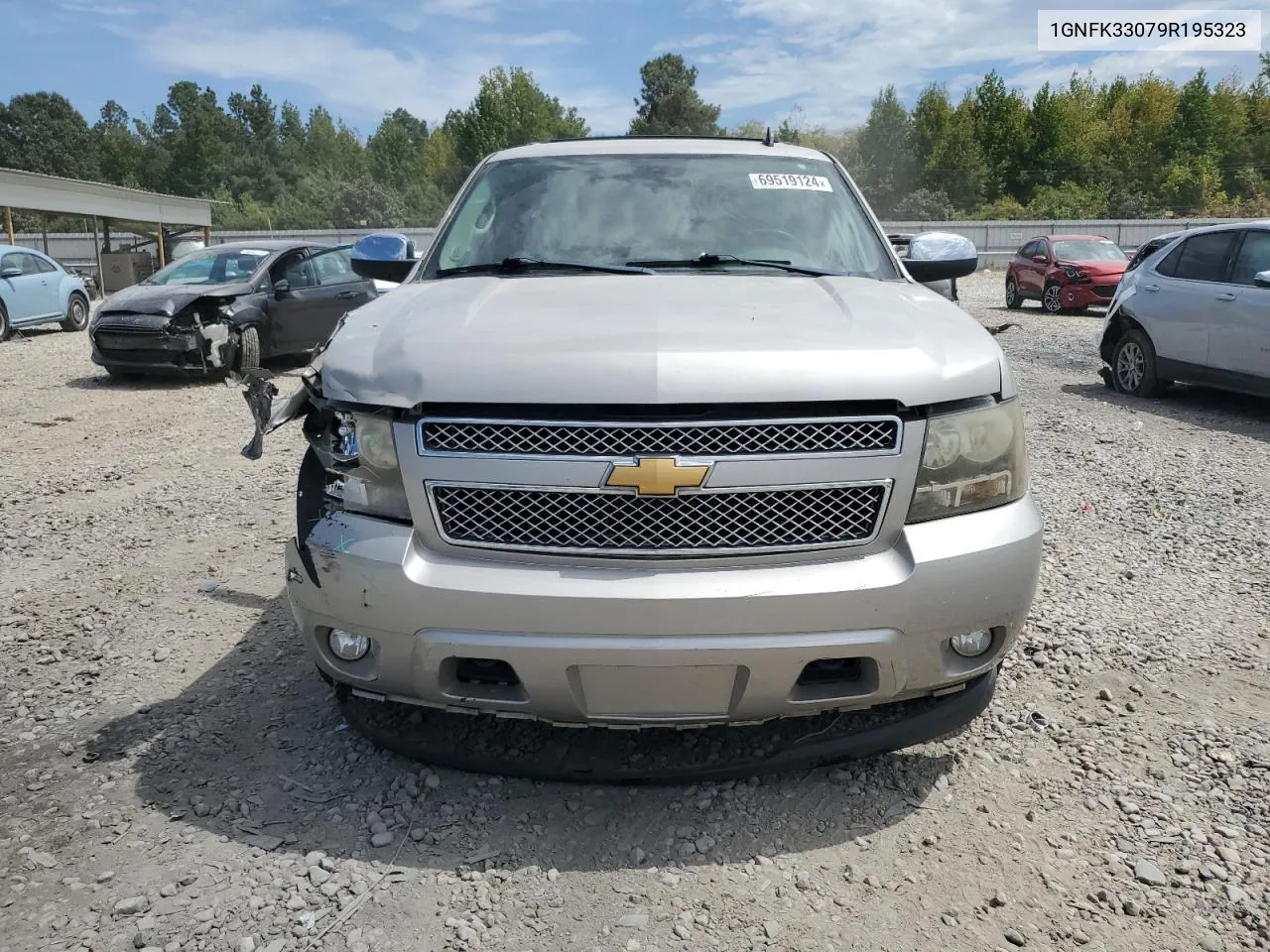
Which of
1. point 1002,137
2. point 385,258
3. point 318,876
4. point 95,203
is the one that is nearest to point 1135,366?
point 385,258

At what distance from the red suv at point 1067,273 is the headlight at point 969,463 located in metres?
17.8

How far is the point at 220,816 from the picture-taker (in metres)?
2.70

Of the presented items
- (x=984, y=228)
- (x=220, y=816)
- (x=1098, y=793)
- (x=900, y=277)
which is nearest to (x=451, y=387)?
(x=220, y=816)

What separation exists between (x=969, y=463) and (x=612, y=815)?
53.6 inches

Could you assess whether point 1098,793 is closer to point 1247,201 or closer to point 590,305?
point 590,305

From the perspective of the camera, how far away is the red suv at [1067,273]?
18.6 meters

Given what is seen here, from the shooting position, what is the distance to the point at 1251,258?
852cm

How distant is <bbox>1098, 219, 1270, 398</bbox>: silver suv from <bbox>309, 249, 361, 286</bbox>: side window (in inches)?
359

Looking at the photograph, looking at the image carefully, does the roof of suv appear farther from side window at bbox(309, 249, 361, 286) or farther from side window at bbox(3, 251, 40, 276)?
side window at bbox(3, 251, 40, 276)

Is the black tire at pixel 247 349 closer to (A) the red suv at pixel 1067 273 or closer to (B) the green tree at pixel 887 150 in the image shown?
(A) the red suv at pixel 1067 273

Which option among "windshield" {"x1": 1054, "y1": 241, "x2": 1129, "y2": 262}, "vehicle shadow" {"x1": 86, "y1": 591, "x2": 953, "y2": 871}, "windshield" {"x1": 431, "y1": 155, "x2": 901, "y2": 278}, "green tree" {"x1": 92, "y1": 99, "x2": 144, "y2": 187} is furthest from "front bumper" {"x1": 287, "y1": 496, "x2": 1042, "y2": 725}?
"green tree" {"x1": 92, "y1": 99, "x2": 144, "y2": 187}

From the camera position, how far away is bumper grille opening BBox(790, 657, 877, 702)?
2.46 m

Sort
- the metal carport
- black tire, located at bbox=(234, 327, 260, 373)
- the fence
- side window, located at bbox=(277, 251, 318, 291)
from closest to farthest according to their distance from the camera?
black tire, located at bbox=(234, 327, 260, 373), side window, located at bbox=(277, 251, 318, 291), the metal carport, the fence

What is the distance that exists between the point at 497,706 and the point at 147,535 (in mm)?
3833
